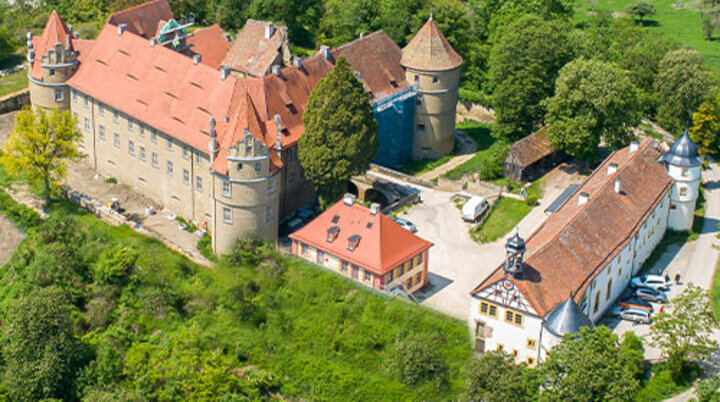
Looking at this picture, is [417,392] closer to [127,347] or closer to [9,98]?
[127,347]

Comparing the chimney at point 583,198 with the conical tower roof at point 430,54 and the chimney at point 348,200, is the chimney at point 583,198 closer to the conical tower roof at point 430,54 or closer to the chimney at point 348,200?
the chimney at point 348,200

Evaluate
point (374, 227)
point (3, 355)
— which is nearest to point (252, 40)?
point (374, 227)

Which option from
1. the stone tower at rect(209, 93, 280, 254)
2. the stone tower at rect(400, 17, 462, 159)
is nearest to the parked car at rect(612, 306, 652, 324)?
the stone tower at rect(209, 93, 280, 254)

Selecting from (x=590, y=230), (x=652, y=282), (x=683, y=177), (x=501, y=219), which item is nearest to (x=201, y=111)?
(x=501, y=219)

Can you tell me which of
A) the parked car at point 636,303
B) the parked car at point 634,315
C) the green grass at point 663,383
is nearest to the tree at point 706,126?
the parked car at point 636,303

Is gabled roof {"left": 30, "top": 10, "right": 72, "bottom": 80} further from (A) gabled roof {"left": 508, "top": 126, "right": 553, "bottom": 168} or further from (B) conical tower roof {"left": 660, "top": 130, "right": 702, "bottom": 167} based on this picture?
(B) conical tower roof {"left": 660, "top": 130, "right": 702, "bottom": 167}
